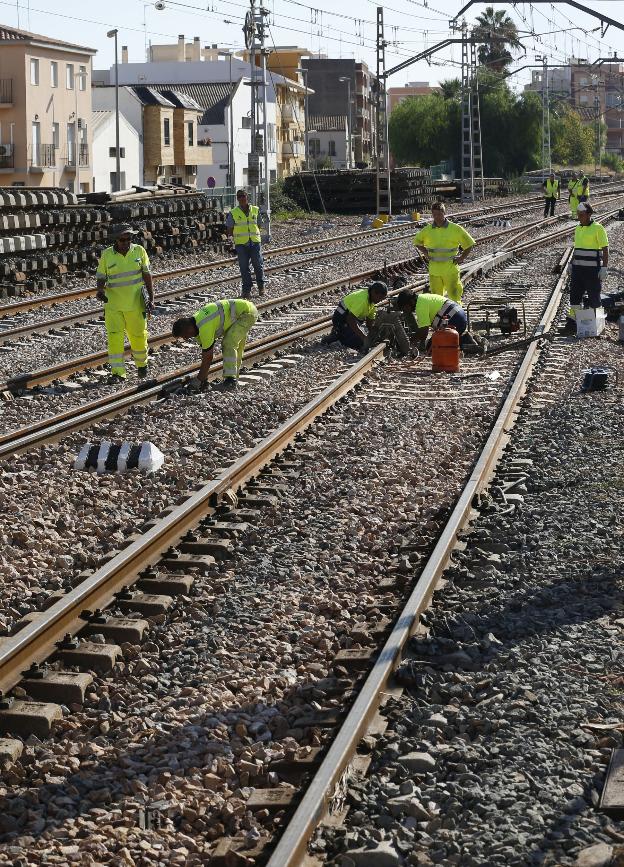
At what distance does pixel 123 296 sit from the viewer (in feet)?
45.2

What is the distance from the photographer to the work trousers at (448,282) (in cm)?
1639

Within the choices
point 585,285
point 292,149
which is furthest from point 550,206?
point 292,149

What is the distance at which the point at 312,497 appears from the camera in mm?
9086

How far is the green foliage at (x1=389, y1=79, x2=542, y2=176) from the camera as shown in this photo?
3588 inches

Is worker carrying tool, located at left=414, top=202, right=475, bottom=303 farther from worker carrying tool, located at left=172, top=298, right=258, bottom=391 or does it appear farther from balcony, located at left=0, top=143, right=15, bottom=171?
balcony, located at left=0, top=143, right=15, bottom=171

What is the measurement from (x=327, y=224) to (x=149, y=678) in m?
37.3

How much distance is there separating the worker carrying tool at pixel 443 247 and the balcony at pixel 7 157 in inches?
2053

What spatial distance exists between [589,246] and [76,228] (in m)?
13.8

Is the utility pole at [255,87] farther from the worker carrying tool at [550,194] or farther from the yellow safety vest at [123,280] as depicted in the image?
the yellow safety vest at [123,280]

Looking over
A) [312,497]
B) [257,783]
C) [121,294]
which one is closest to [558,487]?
[312,497]

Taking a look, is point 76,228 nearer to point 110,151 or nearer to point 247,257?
point 247,257

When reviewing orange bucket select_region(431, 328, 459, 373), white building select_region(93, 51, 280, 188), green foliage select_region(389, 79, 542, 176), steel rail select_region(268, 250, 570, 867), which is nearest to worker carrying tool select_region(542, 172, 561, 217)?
orange bucket select_region(431, 328, 459, 373)

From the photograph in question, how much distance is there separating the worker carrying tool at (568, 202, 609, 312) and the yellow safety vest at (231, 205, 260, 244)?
530 centimetres

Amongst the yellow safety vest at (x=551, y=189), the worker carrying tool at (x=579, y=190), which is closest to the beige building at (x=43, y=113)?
the yellow safety vest at (x=551, y=189)
